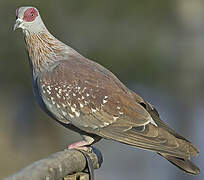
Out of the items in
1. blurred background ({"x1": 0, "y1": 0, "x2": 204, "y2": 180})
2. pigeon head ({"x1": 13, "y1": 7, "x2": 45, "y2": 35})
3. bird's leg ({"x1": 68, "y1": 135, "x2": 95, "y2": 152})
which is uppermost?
blurred background ({"x1": 0, "y1": 0, "x2": 204, "y2": 180})

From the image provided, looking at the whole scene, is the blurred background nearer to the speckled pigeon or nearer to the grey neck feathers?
the grey neck feathers

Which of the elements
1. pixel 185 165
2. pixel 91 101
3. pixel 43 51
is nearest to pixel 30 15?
pixel 43 51

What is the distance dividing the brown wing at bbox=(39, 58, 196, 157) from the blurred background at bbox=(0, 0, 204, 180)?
456 inches

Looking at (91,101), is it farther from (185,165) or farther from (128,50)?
(128,50)

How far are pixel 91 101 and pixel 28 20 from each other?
42.2 inches

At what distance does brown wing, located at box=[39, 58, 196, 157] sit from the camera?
6.42 meters

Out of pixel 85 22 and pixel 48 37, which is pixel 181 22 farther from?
pixel 48 37

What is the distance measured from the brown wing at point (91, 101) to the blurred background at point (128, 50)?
11574mm

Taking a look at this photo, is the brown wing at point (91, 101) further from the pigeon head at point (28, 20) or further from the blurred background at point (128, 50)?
the blurred background at point (128, 50)

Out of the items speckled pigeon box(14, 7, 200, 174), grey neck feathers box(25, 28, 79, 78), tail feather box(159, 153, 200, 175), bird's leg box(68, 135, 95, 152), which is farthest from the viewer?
grey neck feathers box(25, 28, 79, 78)

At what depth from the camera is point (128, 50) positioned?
2020 cm

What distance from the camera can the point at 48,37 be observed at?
6.95 metres

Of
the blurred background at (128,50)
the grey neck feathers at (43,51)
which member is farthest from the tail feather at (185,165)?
the blurred background at (128,50)

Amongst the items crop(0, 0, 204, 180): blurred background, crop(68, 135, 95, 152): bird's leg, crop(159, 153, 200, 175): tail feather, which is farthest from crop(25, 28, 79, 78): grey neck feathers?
crop(0, 0, 204, 180): blurred background
